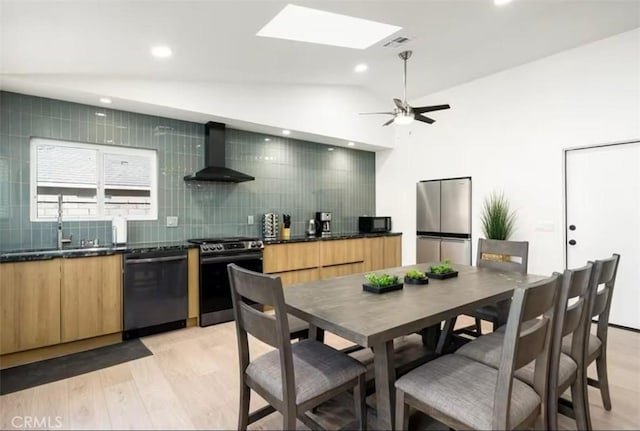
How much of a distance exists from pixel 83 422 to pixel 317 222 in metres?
3.64

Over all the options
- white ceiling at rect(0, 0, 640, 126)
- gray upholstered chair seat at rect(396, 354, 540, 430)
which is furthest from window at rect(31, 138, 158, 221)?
gray upholstered chair seat at rect(396, 354, 540, 430)

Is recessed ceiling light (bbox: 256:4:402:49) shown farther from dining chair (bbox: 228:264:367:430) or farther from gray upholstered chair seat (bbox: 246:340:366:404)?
gray upholstered chair seat (bbox: 246:340:366:404)

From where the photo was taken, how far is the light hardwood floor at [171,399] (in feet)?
6.64

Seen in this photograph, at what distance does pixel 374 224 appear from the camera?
5645mm

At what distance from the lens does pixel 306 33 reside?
310 centimetres

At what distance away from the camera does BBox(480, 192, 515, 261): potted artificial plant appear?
13.9 ft

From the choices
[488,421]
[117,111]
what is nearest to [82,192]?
[117,111]

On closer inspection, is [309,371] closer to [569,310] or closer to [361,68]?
[569,310]

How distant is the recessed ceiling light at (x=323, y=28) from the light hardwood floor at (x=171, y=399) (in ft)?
9.19

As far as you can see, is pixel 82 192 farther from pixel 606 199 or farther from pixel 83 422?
pixel 606 199

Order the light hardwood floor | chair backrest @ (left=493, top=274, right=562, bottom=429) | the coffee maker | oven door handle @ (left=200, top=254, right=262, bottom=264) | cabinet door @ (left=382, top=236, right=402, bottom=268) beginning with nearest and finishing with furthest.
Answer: chair backrest @ (left=493, top=274, right=562, bottom=429) → the light hardwood floor → oven door handle @ (left=200, top=254, right=262, bottom=264) → the coffee maker → cabinet door @ (left=382, top=236, right=402, bottom=268)

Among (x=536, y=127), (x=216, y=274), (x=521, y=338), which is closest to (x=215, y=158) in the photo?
(x=216, y=274)

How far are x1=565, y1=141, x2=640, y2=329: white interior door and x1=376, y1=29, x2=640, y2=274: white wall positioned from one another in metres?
0.12

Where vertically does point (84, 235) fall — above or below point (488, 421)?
above
